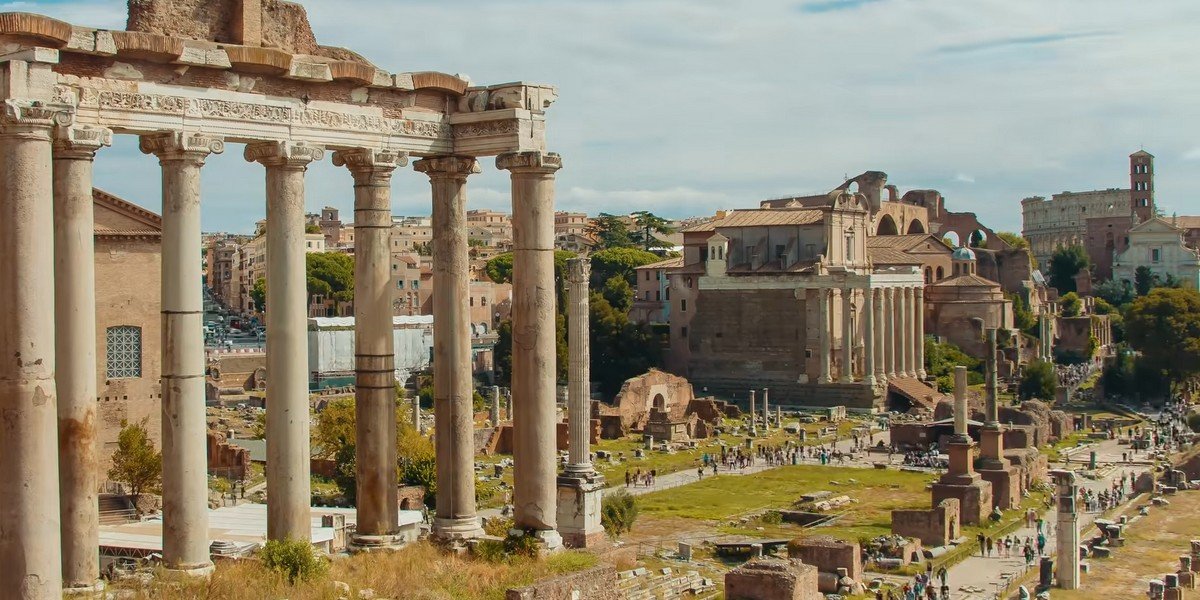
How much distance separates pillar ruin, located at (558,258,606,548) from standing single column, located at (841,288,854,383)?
121 ft

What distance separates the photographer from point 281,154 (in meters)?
12.3

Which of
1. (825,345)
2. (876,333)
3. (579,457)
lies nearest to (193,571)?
(579,457)

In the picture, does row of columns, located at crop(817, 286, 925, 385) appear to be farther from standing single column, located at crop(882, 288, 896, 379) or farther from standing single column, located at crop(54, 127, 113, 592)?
standing single column, located at crop(54, 127, 113, 592)

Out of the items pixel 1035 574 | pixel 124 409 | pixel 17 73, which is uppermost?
pixel 17 73

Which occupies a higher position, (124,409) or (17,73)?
(17,73)

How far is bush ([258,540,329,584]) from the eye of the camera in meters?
12.0

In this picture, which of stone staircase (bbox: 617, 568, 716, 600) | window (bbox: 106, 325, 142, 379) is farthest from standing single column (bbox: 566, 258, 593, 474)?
window (bbox: 106, 325, 142, 379)

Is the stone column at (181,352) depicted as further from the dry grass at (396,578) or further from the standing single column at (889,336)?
the standing single column at (889,336)

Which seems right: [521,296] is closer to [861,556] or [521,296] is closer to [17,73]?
[17,73]

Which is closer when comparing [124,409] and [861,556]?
[861,556]

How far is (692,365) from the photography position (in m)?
67.2

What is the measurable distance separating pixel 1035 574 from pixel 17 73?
22965 millimetres

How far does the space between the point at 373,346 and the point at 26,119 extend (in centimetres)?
420

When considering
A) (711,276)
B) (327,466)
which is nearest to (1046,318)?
(711,276)
